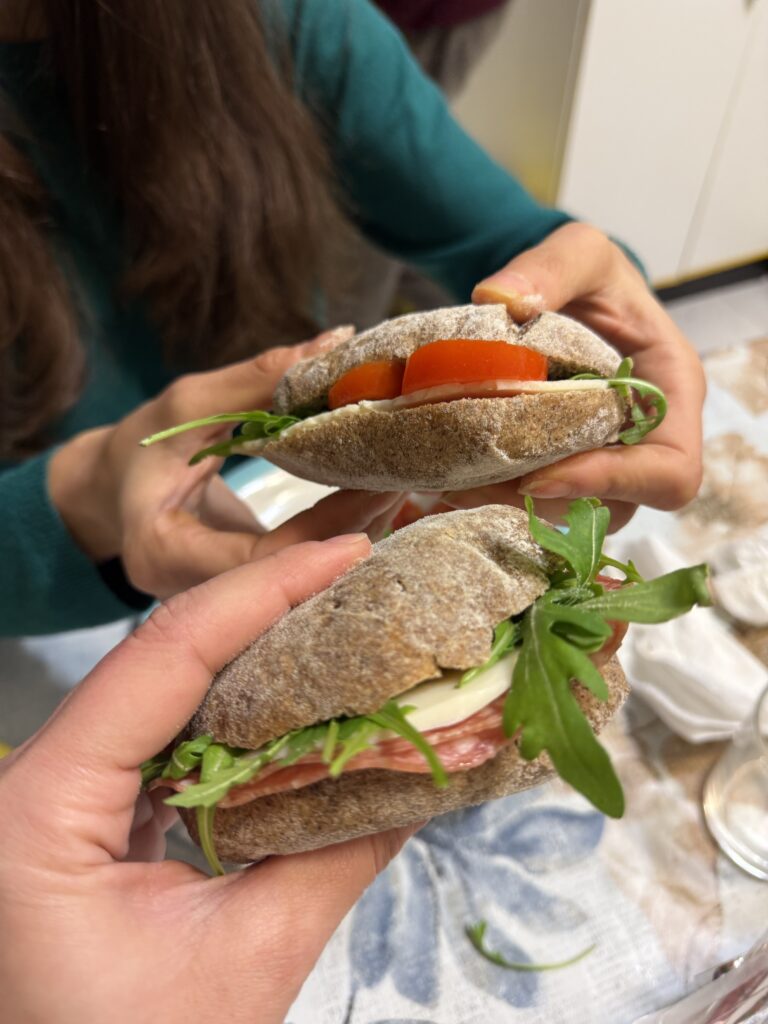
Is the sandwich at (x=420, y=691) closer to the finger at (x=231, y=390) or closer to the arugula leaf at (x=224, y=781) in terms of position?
the arugula leaf at (x=224, y=781)

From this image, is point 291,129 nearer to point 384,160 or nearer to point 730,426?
point 384,160

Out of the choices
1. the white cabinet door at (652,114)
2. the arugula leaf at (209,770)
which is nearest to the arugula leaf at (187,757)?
the arugula leaf at (209,770)

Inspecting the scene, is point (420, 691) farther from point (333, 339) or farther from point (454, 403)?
point (333, 339)

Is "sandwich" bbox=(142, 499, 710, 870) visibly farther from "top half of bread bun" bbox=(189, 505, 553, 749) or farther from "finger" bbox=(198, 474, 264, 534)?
"finger" bbox=(198, 474, 264, 534)

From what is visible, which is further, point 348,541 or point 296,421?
point 296,421

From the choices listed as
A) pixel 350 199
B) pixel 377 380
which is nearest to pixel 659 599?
pixel 377 380
